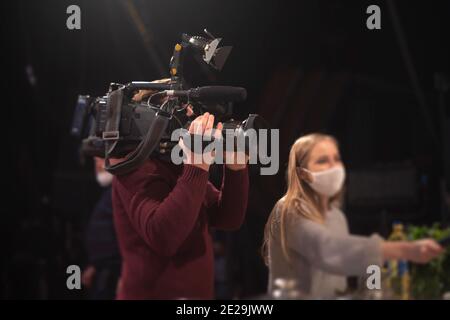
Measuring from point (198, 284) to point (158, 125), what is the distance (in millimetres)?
288

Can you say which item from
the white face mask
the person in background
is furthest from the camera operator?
the person in background

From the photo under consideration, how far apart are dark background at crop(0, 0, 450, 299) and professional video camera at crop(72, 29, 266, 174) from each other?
0.09ft

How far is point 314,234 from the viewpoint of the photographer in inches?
54.4

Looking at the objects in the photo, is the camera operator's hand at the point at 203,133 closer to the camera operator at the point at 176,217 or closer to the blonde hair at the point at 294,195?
the camera operator at the point at 176,217

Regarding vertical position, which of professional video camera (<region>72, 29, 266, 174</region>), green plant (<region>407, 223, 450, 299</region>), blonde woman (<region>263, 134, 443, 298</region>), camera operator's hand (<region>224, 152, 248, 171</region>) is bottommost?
green plant (<region>407, 223, 450, 299</region>)

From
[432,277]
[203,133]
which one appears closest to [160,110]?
[203,133]

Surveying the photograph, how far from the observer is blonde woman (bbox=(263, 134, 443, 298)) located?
3.87 ft

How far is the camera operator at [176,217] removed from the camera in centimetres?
110

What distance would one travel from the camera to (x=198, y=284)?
4.07 feet

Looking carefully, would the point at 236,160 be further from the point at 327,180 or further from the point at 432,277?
the point at 432,277

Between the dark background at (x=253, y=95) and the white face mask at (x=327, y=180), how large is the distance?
0.10 meters

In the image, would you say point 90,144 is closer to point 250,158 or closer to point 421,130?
point 250,158

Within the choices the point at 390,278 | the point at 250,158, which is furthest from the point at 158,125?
the point at 390,278

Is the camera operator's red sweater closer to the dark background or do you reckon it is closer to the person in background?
the dark background
